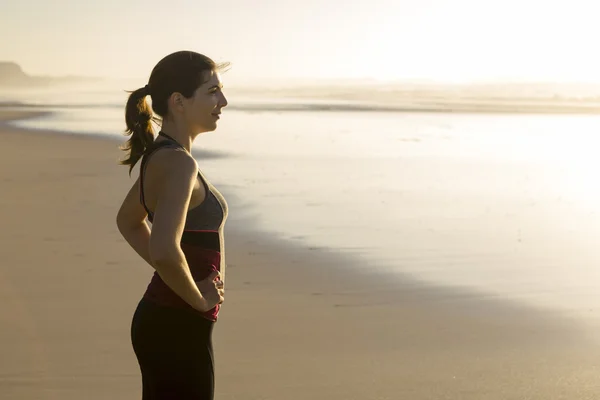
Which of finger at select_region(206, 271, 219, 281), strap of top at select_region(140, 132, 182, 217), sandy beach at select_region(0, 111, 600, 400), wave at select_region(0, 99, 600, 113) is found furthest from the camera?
wave at select_region(0, 99, 600, 113)

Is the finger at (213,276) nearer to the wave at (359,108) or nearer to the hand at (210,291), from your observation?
the hand at (210,291)

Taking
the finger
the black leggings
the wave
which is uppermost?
the finger

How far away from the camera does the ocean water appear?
28.7ft

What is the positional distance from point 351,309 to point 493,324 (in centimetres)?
98

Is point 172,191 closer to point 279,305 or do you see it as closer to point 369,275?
point 279,305

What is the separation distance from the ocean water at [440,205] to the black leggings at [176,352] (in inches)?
190

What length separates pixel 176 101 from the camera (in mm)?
3064

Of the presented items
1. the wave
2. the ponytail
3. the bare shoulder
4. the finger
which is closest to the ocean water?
the finger

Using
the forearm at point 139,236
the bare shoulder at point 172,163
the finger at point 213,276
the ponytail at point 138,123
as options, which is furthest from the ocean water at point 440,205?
the bare shoulder at point 172,163

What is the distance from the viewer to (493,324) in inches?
278

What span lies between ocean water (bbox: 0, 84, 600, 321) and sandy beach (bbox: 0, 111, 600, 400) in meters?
0.56

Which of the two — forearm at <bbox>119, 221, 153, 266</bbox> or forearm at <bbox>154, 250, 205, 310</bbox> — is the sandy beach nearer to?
forearm at <bbox>119, 221, 153, 266</bbox>

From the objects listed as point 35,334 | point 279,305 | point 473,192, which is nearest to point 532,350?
point 279,305

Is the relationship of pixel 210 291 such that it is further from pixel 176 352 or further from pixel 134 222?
pixel 134 222
